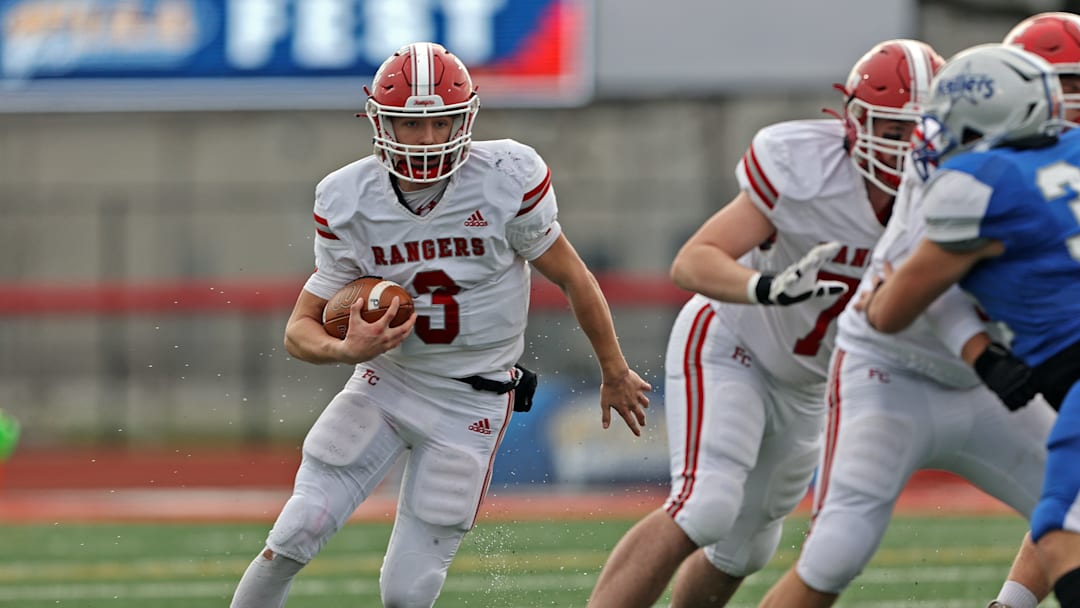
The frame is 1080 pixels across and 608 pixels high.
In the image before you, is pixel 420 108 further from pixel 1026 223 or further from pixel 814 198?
pixel 1026 223

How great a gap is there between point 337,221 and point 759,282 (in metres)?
1.13

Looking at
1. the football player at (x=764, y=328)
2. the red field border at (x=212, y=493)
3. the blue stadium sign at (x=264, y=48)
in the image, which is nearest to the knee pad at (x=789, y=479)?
the football player at (x=764, y=328)

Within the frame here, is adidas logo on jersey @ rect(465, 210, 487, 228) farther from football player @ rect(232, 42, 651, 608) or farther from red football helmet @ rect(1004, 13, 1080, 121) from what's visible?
red football helmet @ rect(1004, 13, 1080, 121)

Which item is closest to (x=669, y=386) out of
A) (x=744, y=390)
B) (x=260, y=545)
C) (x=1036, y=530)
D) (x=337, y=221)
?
(x=744, y=390)

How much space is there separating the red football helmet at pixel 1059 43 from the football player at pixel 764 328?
0.80 ft

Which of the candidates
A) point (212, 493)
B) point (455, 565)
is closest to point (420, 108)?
point (455, 565)

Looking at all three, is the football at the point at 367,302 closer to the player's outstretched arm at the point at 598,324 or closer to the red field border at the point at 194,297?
the player's outstretched arm at the point at 598,324

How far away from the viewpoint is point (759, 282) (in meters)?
3.93

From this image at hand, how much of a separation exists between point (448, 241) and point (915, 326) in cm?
122

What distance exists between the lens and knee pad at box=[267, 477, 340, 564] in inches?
164

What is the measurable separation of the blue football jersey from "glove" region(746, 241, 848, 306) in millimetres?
364

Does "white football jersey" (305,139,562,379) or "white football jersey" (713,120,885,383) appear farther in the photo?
"white football jersey" (305,139,562,379)

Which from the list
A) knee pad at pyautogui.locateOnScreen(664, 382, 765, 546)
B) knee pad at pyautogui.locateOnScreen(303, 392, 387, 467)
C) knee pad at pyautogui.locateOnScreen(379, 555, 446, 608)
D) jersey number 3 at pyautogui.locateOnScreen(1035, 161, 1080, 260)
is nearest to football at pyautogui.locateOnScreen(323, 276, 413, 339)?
knee pad at pyautogui.locateOnScreen(303, 392, 387, 467)

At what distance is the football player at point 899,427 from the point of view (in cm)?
378
